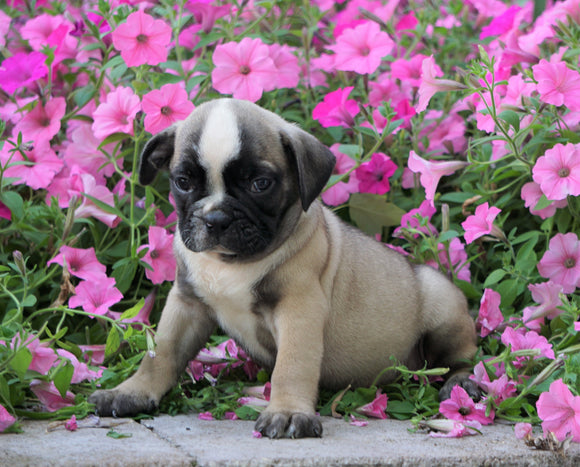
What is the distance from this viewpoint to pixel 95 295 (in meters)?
3.84

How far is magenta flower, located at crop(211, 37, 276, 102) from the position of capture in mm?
4375

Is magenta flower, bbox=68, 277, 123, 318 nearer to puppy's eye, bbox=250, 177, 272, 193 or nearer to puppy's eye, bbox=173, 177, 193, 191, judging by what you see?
puppy's eye, bbox=173, 177, 193, 191

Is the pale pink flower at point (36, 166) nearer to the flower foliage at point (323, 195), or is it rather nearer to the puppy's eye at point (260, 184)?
the flower foliage at point (323, 195)

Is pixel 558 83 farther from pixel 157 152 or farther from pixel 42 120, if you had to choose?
pixel 42 120

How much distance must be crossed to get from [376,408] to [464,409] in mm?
335

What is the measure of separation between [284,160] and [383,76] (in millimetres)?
2254

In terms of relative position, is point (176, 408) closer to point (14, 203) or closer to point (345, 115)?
point (14, 203)

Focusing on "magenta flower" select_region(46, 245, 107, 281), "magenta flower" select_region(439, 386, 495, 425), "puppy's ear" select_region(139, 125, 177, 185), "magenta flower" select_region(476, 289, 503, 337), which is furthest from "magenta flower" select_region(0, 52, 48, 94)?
"magenta flower" select_region(439, 386, 495, 425)

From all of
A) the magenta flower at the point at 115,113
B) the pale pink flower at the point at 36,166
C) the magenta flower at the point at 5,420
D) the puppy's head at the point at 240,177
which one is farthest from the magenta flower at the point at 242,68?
the magenta flower at the point at 5,420

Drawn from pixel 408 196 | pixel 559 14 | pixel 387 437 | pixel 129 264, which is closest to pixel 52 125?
pixel 129 264

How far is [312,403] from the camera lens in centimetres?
319

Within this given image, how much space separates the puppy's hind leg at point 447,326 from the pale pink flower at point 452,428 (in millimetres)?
683

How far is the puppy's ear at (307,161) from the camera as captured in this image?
327cm

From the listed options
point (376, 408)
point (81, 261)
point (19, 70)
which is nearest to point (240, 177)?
point (376, 408)
